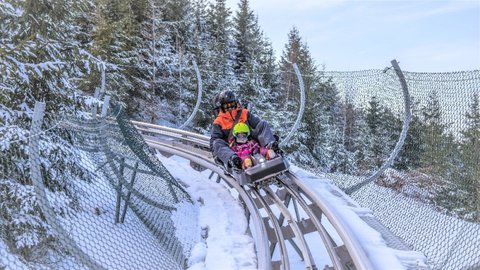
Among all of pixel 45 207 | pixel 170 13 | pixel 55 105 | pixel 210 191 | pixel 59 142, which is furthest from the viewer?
pixel 170 13

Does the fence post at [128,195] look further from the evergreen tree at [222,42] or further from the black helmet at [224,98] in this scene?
→ the evergreen tree at [222,42]

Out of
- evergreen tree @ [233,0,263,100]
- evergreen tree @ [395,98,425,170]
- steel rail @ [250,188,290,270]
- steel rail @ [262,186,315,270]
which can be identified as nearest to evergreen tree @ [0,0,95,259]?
steel rail @ [250,188,290,270]

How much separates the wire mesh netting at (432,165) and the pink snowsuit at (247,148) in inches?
71.4

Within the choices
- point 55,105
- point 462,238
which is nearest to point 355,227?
point 462,238

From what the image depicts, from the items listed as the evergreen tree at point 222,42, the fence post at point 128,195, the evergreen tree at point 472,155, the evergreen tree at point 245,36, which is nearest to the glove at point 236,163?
the fence post at point 128,195

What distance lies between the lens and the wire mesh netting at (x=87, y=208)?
14.4 feet

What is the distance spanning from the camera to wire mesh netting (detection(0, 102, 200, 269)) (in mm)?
4398

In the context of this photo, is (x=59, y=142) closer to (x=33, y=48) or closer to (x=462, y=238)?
(x=33, y=48)

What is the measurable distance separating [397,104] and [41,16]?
5636mm

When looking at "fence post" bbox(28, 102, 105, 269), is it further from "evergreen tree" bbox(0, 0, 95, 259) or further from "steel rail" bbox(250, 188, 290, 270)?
"steel rail" bbox(250, 188, 290, 270)

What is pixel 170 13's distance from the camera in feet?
84.8

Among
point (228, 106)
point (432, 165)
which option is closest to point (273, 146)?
point (228, 106)

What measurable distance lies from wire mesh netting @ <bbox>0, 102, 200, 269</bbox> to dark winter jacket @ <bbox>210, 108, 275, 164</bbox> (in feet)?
3.91

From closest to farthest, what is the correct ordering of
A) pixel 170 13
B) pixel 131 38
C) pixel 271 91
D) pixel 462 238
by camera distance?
pixel 462 238 → pixel 131 38 → pixel 271 91 → pixel 170 13
